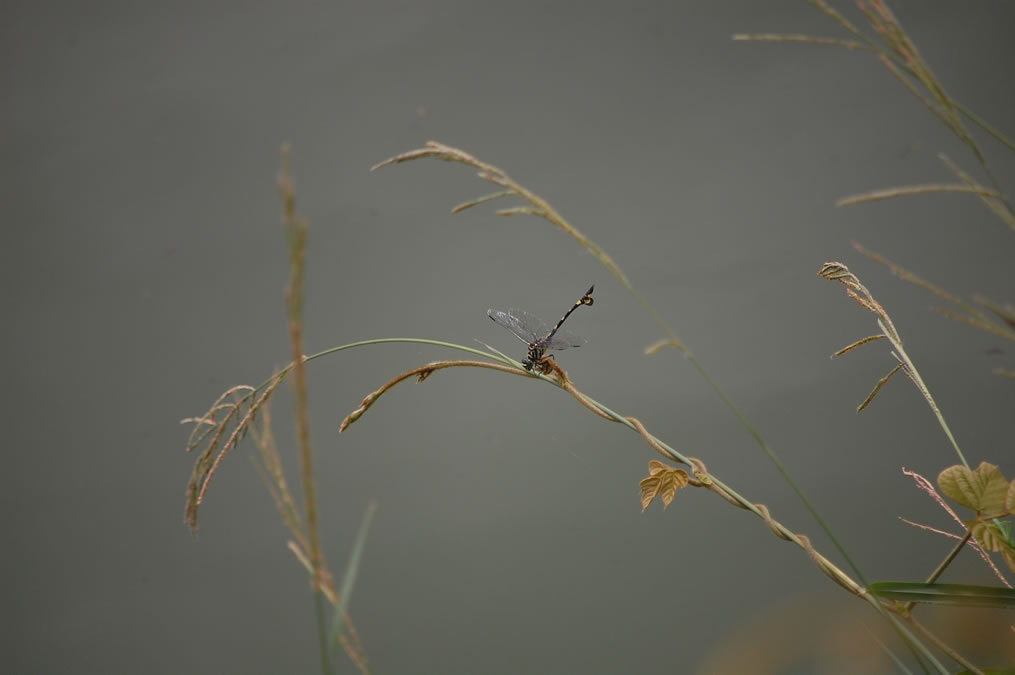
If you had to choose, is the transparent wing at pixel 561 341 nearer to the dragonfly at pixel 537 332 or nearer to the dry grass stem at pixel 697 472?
the dragonfly at pixel 537 332

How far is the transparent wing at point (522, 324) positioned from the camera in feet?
2.06

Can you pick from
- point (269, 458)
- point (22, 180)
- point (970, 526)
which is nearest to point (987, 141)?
point (970, 526)

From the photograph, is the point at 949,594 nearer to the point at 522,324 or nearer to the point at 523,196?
the point at 523,196

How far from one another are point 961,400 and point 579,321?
84 centimetres

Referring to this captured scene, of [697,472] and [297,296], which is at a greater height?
[297,296]

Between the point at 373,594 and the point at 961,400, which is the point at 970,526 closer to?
the point at 961,400

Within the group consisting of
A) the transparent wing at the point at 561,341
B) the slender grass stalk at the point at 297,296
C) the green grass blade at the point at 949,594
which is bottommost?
the green grass blade at the point at 949,594

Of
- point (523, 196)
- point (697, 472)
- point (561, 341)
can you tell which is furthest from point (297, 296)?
point (561, 341)

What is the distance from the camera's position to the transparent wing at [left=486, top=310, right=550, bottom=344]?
2.06 ft

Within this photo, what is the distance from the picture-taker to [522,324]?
2.10 ft

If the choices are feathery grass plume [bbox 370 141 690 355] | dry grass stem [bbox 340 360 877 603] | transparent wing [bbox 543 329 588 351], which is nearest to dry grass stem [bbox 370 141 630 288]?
feathery grass plume [bbox 370 141 690 355]

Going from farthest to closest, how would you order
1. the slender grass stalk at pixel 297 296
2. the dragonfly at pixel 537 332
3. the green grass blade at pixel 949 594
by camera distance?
1. the dragonfly at pixel 537 332
2. the green grass blade at pixel 949 594
3. the slender grass stalk at pixel 297 296

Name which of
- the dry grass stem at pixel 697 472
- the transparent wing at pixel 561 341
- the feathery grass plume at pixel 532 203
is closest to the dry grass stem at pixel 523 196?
the feathery grass plume at pixel 532 203

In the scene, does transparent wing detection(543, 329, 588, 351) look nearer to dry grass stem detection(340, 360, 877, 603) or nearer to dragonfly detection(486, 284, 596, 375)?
dragonfly detection(486, 284, 596, 375)
